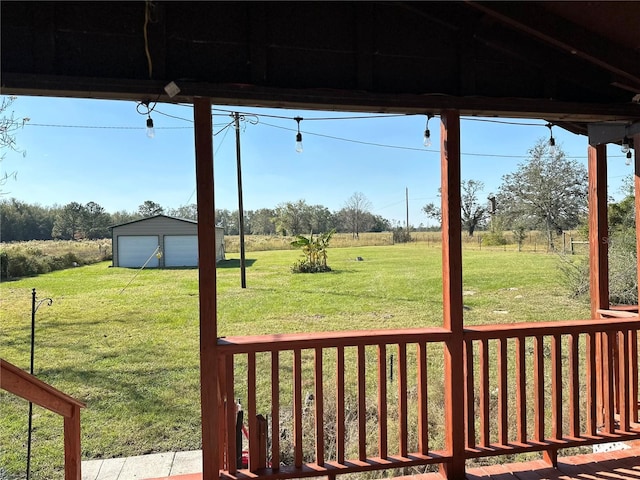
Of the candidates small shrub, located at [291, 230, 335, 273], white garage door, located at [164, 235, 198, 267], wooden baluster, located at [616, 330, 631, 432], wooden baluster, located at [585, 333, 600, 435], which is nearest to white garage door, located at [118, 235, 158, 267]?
white garage door, located at [164, 235, 198, 267]

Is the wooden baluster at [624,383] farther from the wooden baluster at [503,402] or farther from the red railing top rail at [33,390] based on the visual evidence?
the red railing top rail at [33,390]

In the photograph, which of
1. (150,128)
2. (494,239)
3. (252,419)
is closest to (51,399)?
(252,419)

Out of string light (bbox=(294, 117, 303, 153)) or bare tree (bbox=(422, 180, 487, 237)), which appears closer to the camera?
string light (bbox=(294, 117, 303, 153))

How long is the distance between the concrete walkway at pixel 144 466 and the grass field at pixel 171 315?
0.18m

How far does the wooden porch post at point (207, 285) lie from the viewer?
1813 mm

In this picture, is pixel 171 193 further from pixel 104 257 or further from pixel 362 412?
pixel 362 412

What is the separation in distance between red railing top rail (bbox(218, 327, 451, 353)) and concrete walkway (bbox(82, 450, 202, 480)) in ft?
4.47

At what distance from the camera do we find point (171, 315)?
7.12 metres

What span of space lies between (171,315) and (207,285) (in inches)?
232

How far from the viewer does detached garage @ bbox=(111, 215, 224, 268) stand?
309 centimetres

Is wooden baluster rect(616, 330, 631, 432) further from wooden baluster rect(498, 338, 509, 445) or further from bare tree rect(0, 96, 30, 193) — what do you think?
bare tree rect(0, 96, 30, 193)

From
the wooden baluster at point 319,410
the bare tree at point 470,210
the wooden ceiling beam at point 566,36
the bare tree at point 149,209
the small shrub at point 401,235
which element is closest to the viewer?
the wooden ceiling beam at point 566,36

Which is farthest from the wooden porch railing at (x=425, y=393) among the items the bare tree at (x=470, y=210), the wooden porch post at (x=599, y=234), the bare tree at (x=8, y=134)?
the bare tree at (x=8, y=134)

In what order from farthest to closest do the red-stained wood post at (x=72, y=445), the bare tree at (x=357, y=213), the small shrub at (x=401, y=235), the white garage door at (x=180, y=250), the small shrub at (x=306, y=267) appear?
the small shrub at (x=306, y=267)
the small shrub at (x=401, y=235)
the bare tree at (x=357, y=213)
the white garage door at (x=180, y=250)
the red-stained wood post at (x=72, y=445)
